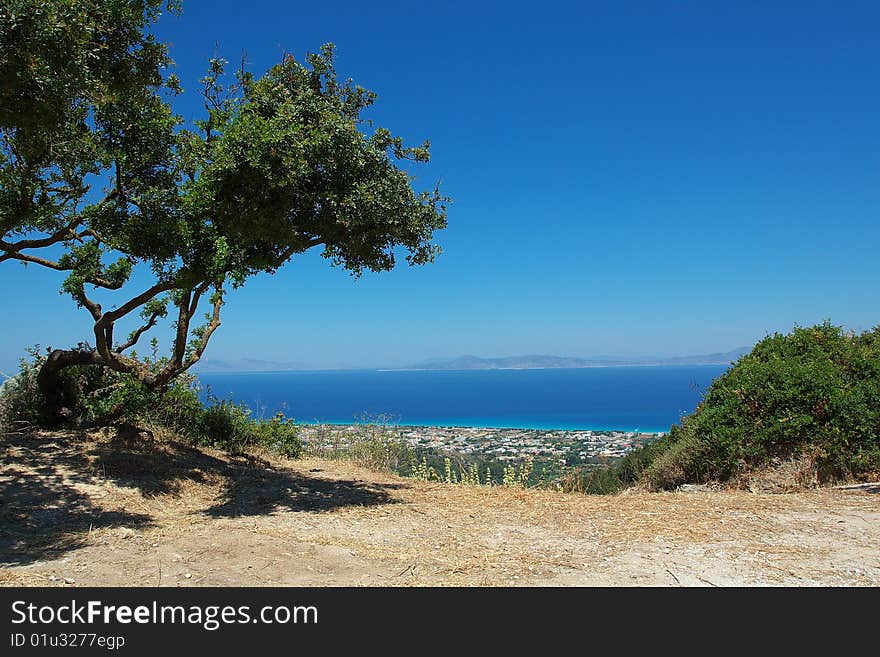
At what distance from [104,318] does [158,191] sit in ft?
7.49

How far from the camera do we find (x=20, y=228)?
8.36 m

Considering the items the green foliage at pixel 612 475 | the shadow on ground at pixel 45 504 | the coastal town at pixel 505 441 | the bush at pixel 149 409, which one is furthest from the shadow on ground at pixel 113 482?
the green foliage at pixel 612 475

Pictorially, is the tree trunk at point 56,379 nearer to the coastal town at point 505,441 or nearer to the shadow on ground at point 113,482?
the shadow on ground at point 113,482

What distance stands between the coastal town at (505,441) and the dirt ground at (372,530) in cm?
307

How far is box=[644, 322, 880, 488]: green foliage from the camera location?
323 inches

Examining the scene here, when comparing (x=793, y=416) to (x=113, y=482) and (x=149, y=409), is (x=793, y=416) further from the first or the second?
(x=149, y=409)

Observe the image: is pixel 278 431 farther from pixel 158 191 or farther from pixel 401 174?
pixel 401 174

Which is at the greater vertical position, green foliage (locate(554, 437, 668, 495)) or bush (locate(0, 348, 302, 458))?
bush (locate(0, 348, 302, 458))

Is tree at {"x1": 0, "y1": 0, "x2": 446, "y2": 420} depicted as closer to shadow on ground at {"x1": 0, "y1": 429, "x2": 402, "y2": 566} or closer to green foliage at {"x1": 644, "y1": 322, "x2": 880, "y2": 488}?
shadow on ground at {"x1": 0, "y1": 429, "x2": 402, "y2": 566}

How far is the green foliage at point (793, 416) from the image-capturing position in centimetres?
821

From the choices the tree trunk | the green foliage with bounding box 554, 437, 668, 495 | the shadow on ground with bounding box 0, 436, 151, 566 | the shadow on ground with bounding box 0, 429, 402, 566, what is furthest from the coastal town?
the shadow on ground with bounding box 0, 436, 151, 566

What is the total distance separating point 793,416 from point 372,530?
19.2 ft

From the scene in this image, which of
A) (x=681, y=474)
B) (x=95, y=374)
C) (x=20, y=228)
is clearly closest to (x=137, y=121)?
(x=20, y=228)

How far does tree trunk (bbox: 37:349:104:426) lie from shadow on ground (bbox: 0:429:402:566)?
0.71m
